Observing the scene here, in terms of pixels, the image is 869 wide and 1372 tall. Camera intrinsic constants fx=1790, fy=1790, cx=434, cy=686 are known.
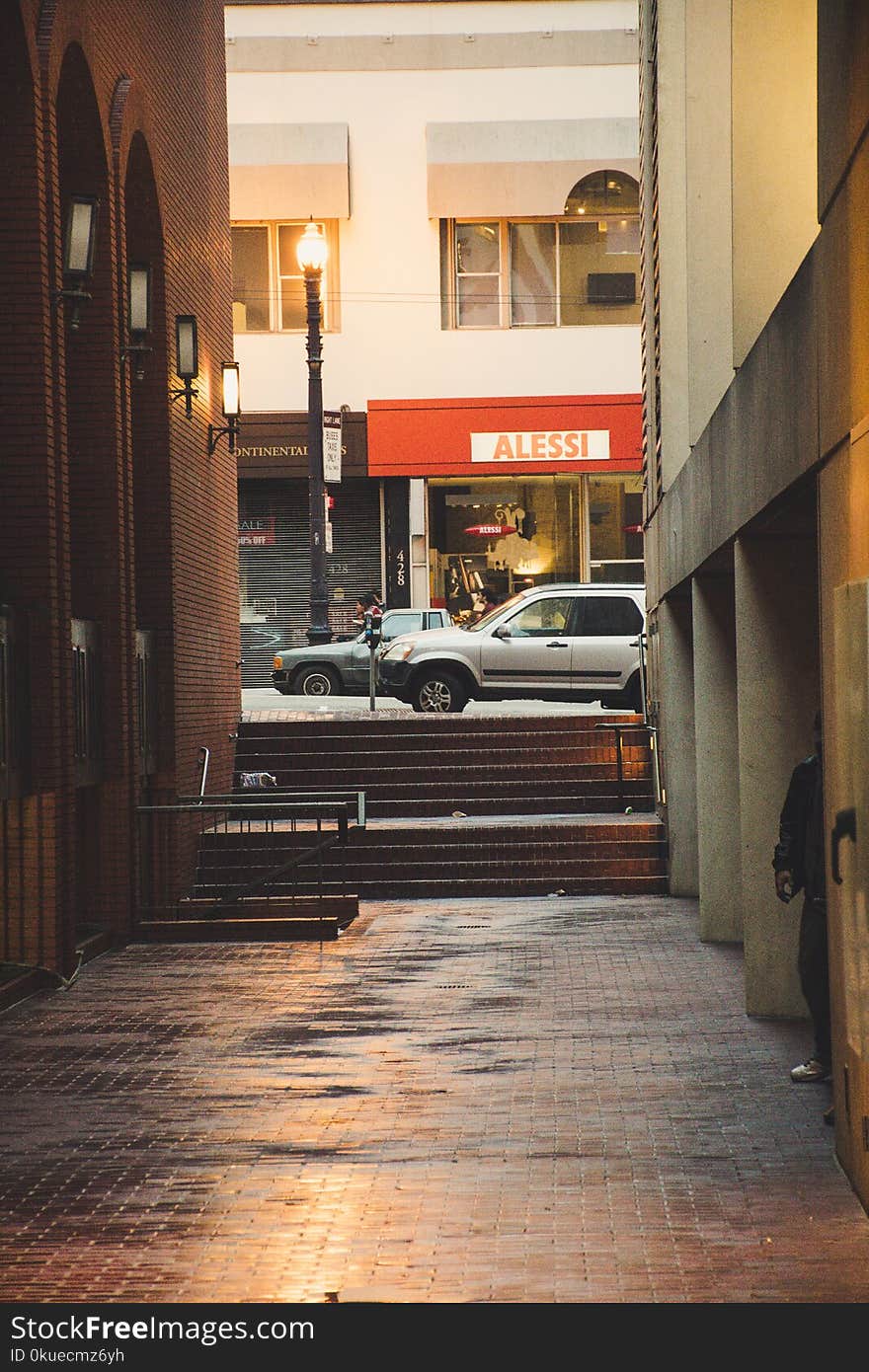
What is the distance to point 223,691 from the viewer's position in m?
20.2

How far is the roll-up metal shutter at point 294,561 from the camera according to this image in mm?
34844

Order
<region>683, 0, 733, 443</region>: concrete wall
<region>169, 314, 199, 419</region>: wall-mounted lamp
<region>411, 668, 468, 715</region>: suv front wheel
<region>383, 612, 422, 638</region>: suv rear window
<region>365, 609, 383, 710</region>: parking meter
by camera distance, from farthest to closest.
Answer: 1. <region>383, 612, 422, 638</region>: suv rear window
2. <region>365, 609, 383, 710</region>: parking meter
3. <region>411, 668, 468, 715</region>: suv front wheel
4. <region>169, 314, 199, 419</region>: wall-mounted lamp
5. <region>683, 0, 733, 443</region>: concrete wall

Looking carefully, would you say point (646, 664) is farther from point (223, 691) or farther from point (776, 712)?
point (776, 712)

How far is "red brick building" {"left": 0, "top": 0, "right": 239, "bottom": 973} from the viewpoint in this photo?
41.1 feet

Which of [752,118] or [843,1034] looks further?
[752,118]

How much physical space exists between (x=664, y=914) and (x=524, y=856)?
2.39 meters

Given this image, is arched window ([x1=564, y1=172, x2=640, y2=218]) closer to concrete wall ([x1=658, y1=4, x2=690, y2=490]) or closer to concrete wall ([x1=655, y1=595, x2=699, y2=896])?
concrete wall ([x1=658, y1=4, x2=690, y2=490])

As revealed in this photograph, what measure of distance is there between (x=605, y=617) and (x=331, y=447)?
30.4ft

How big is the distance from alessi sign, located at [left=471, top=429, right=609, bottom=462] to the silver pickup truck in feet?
23.1

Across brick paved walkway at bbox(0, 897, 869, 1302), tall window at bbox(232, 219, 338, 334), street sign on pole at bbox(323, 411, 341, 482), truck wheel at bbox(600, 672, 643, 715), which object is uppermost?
tall window at bbox(232, 219, 338, 334)

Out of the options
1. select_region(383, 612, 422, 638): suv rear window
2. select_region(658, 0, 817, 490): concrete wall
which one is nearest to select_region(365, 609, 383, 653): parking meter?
select_region(383, 612, 422, 638): suv rear window
